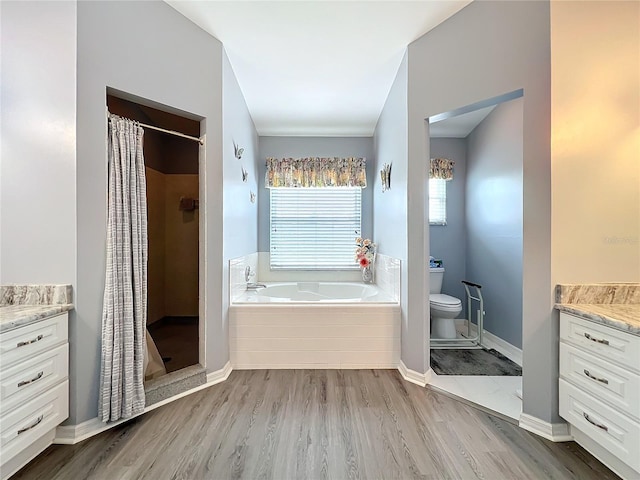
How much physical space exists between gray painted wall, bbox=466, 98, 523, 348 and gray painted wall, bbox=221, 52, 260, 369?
2743 mm

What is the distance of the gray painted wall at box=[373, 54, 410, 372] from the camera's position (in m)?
2.55

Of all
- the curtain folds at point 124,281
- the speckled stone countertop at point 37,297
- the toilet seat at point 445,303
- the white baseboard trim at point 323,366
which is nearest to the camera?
the speckled stone countertop at point 37,297

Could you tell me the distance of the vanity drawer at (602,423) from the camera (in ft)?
4.54

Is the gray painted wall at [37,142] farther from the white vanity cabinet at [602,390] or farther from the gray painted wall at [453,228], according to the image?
the gray painted wall at [453,228]

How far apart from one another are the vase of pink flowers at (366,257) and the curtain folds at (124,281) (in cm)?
253

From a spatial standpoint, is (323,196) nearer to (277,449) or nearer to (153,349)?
(153,349)

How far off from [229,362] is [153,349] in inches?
25.0

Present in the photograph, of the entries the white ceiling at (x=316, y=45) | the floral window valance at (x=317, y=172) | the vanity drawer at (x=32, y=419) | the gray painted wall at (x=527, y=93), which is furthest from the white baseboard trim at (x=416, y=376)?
the white ceiling at (x=316, y=45)

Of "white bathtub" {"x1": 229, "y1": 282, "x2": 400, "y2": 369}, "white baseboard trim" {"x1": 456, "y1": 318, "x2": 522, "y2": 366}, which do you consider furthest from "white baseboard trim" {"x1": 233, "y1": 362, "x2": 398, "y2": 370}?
"white baseboard trim" {"x1": 456, "y1": 318, "x2": 522, "y2": 366}

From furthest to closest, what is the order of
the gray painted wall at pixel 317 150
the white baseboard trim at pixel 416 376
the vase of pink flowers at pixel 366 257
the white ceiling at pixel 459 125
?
the gray painted wall at pixel 317 150, the vase of pink flowers at pixel 366 257, the white ceiling at pixel 459 125, the white baseboard trim at pixel 416 376

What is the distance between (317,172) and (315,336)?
2.39 meters

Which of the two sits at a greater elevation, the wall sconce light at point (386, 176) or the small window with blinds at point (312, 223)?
the wall sconce light at point (386, 176)

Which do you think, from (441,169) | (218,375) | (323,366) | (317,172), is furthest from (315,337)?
(441,169)

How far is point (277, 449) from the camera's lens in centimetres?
167
